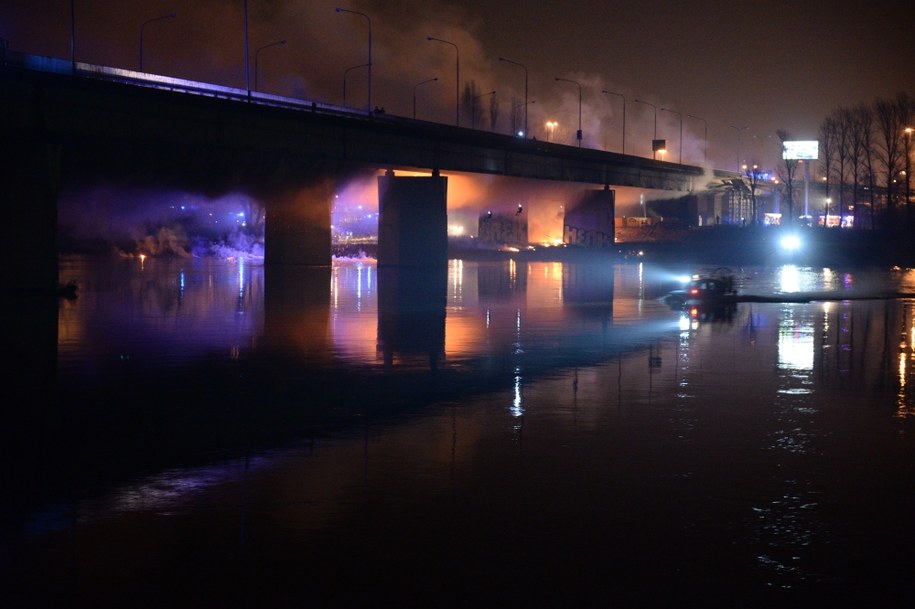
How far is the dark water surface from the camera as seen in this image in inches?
402

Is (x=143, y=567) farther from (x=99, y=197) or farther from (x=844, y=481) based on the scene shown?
(x=99, y=197)

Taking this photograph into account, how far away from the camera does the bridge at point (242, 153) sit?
162ft

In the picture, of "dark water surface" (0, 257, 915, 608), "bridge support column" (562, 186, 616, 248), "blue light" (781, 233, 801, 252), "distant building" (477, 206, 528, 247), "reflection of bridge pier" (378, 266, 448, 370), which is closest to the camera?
"dark water surface" (0, 257, 915, 608)

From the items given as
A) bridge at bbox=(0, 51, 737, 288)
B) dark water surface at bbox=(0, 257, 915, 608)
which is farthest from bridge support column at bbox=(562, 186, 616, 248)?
dark water surface at bbox=(0, 257, 915, 608)

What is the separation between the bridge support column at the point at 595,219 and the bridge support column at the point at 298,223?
41.5 m

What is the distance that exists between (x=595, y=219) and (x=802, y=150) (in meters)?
61.1

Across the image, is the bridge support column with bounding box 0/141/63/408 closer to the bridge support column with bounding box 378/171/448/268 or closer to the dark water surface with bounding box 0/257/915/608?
the dark water surface with bounding box 0/257/915/608

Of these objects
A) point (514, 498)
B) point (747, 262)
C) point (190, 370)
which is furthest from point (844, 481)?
point (747, 262)

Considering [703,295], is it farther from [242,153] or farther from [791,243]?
[791,243]

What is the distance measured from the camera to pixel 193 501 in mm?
12969

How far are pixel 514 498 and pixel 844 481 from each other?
446 cm

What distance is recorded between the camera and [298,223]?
91812 millimetres

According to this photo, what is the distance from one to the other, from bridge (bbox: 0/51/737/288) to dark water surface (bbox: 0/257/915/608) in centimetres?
Result: 2149

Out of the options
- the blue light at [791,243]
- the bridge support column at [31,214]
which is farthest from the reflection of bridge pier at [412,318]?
the blue light at [791,243]
